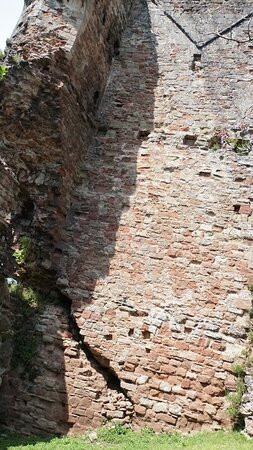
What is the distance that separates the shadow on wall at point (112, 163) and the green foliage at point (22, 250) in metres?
0.62

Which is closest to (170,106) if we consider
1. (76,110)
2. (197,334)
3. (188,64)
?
(188,64)

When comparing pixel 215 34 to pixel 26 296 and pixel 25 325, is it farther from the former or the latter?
pixel 25 325

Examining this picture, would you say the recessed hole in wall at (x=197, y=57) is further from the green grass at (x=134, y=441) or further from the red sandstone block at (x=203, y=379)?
the green grass at (x=134, y=441)

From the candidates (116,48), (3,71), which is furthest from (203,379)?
(116,48)

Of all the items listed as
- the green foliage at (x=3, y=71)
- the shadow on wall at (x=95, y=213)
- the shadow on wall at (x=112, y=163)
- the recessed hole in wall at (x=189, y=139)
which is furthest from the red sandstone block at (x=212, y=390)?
the green foliage at (x=3, y=71)

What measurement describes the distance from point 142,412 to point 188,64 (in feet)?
20.9

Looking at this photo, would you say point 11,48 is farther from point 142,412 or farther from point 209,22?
point 142,412

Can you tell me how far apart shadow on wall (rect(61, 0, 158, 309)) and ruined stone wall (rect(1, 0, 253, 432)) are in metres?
0.02

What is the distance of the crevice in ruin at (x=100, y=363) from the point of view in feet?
20.5

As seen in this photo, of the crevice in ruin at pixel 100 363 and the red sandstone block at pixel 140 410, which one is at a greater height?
the crevice in ruin at pixel 100 363

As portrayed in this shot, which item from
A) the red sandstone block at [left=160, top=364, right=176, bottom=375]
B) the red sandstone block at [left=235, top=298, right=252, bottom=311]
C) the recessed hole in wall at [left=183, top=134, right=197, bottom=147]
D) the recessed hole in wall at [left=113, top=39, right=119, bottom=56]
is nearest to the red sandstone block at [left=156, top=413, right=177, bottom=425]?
the red sandstone block at [left=160, top=364, right=176, bottom=375]

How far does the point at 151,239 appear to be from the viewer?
7.28m

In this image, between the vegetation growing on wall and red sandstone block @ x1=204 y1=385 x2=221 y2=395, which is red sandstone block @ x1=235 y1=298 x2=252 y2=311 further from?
red sandstone block @ x1=204 y1=385 x2=221 y2=395

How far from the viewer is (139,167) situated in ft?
26.4
